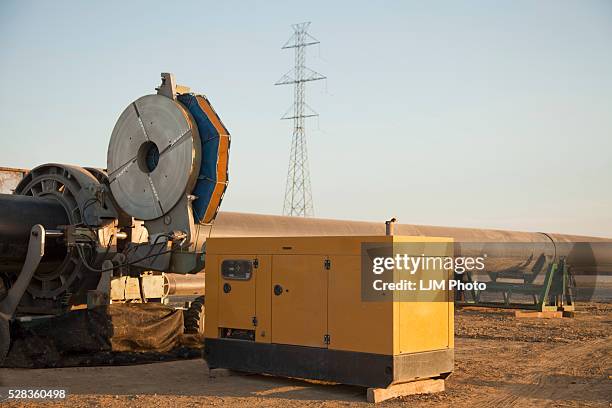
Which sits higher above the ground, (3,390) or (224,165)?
(224,165)

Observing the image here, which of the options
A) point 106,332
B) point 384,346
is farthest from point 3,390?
point 384,346

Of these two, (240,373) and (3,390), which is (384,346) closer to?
(240,373)

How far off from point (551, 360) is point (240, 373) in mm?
5094

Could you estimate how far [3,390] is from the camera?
29.5 ft

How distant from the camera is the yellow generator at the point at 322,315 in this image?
8914mm

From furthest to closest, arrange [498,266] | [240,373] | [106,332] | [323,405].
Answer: [498,266] < [106,332] < [240,373] < [323,405]

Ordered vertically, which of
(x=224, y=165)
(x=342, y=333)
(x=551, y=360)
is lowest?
(x=551, y=360)

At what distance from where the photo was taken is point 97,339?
11.5 meters

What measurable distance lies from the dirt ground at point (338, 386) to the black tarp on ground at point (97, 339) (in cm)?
35

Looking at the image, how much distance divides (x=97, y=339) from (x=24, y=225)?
2169 millimetres

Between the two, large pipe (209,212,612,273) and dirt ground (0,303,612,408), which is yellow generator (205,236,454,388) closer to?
dirt ground (0,303,612,408)
